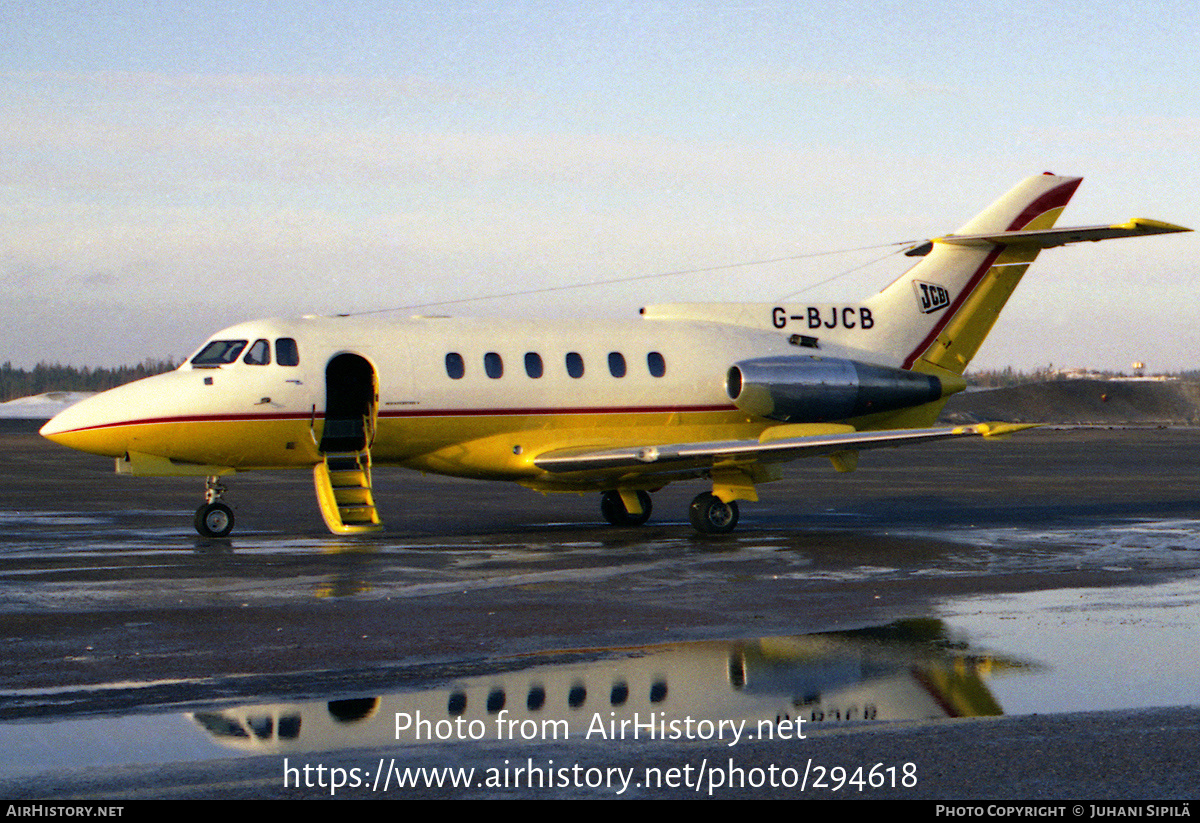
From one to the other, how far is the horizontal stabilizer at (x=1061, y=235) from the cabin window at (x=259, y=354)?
1111cm

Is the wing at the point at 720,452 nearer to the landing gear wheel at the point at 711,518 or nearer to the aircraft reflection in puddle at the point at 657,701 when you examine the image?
the landing gear wheel at the point at 711,518

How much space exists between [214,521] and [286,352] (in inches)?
102

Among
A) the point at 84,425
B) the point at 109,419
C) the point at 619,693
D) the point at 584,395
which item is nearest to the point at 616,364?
the point at 584,395

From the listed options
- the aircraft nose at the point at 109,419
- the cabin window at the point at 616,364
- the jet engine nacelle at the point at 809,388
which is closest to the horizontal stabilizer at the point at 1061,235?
the jet engine nacelle at the point at 809,388

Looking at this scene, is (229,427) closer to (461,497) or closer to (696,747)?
(461,497)

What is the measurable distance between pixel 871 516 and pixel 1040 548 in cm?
528

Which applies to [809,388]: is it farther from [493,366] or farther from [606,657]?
[606,657]

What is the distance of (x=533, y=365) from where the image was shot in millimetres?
19766

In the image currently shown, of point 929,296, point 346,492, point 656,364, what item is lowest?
point 346,492

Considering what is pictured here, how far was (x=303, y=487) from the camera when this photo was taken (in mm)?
31109

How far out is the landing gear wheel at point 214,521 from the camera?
1836cm

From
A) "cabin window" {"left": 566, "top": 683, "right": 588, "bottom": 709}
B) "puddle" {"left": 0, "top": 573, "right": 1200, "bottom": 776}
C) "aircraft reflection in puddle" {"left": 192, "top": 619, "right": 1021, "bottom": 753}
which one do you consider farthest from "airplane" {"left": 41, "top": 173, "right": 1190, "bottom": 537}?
"cabin window" {"left": 566, "top": 683, "right": 588, "bottom": 709}

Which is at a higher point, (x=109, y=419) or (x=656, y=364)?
(x=656, y=364)

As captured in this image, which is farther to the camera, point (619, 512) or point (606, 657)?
point (619, 512)
